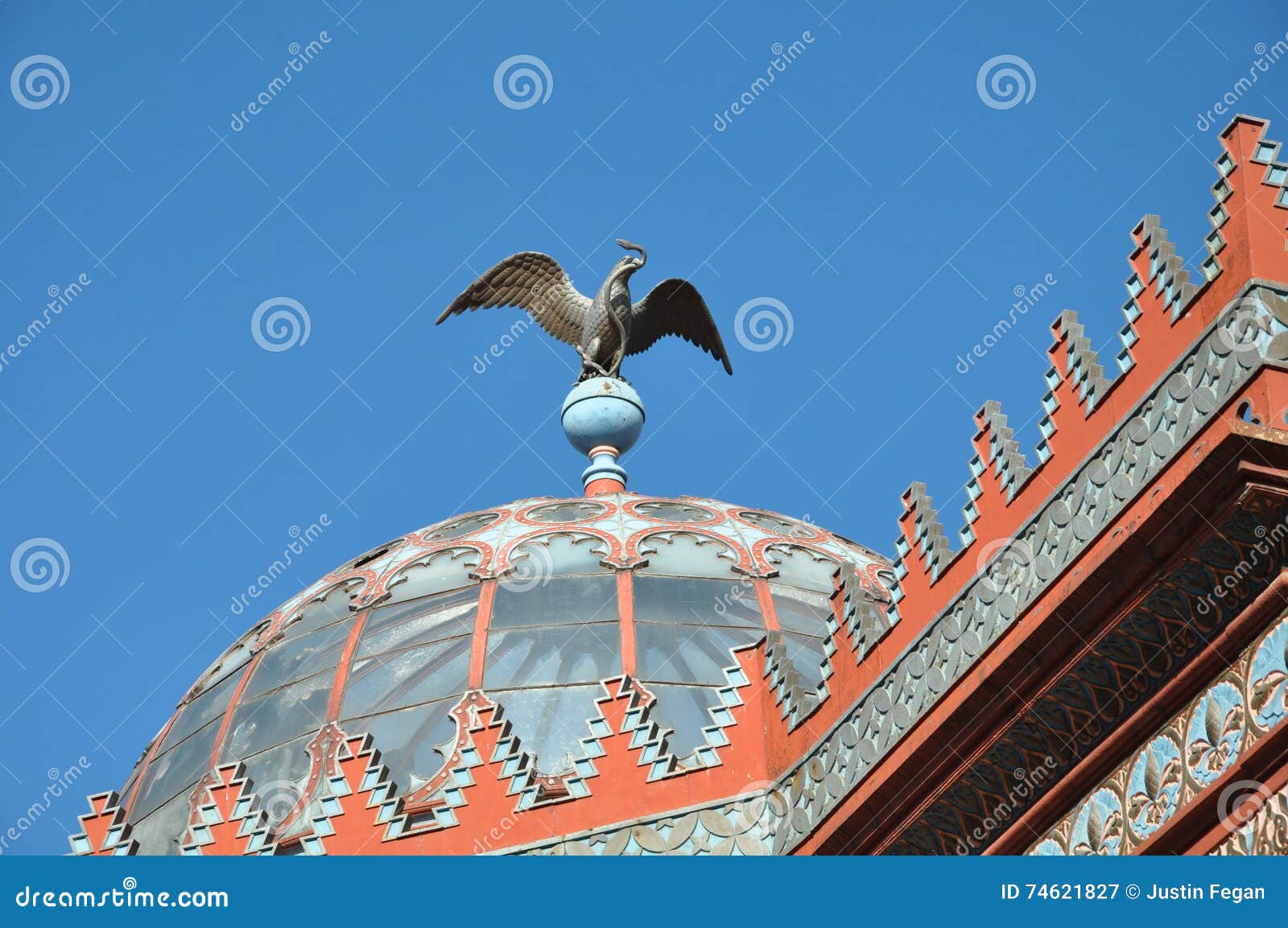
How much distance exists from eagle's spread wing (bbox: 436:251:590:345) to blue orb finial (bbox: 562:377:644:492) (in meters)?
0.64

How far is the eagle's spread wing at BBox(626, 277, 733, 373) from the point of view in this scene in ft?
75.3

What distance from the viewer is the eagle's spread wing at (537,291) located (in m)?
22.9
